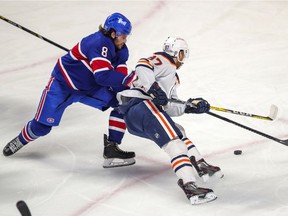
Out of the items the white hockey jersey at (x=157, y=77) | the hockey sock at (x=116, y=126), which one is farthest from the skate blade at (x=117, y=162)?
the white hockey jersey at (x=157, y=77)

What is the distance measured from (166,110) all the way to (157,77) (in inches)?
9.7

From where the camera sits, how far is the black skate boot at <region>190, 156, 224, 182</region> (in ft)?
14.3

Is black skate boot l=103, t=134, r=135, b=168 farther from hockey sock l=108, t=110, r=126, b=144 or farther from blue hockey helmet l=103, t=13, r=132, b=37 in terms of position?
blue hockey helmet l=103, t=13, r=132, b=37

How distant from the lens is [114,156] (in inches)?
184

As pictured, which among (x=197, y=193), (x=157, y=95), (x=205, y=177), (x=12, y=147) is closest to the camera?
(x=197, y=193)

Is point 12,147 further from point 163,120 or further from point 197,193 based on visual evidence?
point 197,193

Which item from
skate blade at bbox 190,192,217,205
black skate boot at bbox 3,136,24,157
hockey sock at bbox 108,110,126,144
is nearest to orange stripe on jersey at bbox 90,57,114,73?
hockey sock at bbox 108,110,126,144

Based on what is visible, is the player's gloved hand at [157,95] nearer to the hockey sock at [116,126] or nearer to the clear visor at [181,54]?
the clear visor at [181,54]

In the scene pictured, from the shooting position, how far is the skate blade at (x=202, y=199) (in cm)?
400

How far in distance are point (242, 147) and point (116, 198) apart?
3.75 ft

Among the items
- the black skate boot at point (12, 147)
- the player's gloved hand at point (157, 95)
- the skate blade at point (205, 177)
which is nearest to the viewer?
the player's gloved hand at point (157, 95)

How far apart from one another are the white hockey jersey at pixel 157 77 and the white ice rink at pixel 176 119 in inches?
20.5

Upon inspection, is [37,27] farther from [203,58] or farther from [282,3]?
[282,3]

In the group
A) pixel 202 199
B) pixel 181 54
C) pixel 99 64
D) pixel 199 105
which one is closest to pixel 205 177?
pixel 202 199
